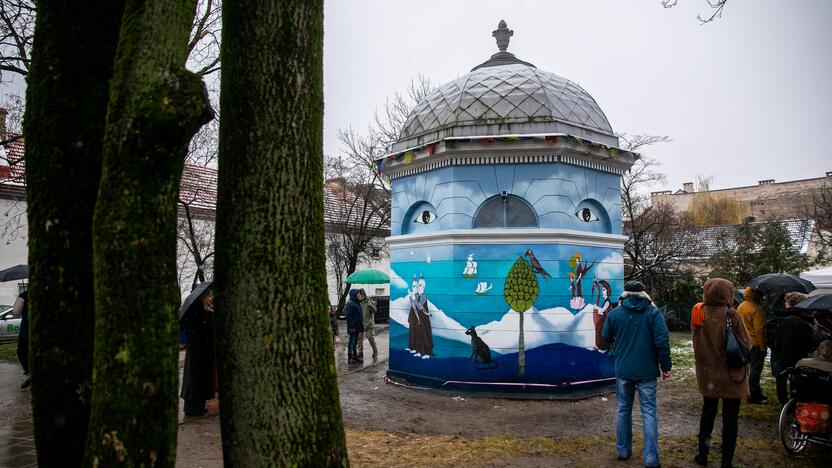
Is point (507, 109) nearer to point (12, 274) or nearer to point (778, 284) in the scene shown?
point (778, 284)

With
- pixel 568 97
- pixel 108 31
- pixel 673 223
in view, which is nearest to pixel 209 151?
pixel 568 97

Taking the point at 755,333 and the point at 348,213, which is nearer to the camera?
the point at 755,333

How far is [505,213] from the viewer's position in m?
10.0

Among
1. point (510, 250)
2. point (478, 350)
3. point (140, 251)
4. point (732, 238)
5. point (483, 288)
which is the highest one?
point (732, 238)

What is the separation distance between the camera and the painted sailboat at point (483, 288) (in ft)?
31.8

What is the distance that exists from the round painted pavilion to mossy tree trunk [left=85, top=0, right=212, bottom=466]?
7251 mm

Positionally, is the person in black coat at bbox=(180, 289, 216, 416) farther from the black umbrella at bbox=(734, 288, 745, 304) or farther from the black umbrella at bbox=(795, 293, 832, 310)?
the black umbrella at bbox=(734, 288, 745, 304)

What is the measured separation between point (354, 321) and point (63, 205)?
409 inches

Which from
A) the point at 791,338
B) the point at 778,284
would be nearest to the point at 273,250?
the point at 791,338

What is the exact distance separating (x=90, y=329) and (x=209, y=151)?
15.6 metres

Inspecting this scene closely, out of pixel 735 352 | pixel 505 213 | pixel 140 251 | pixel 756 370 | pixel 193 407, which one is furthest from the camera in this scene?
pixel 505 213

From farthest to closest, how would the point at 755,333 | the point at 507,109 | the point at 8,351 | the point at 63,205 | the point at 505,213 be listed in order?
the point at 8,351
the point at 507,109
the point at 505,213
the point at 755,333
the point at 63,205

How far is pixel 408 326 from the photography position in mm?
10641

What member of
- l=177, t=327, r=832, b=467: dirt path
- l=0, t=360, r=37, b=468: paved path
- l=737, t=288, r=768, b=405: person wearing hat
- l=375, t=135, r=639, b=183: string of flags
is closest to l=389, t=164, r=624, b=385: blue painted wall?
l=375, t=135, r=639, b=183: string of flags
